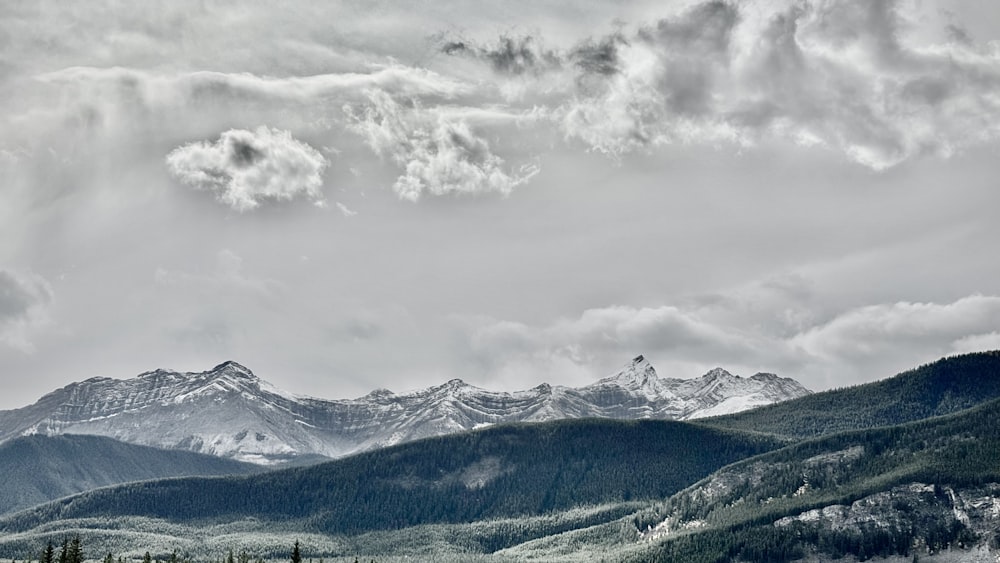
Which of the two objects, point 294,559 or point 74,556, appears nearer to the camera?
point 294,559

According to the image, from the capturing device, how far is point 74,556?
591ft

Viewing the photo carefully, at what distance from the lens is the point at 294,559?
158 meters

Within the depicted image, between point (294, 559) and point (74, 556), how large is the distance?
4609cm
